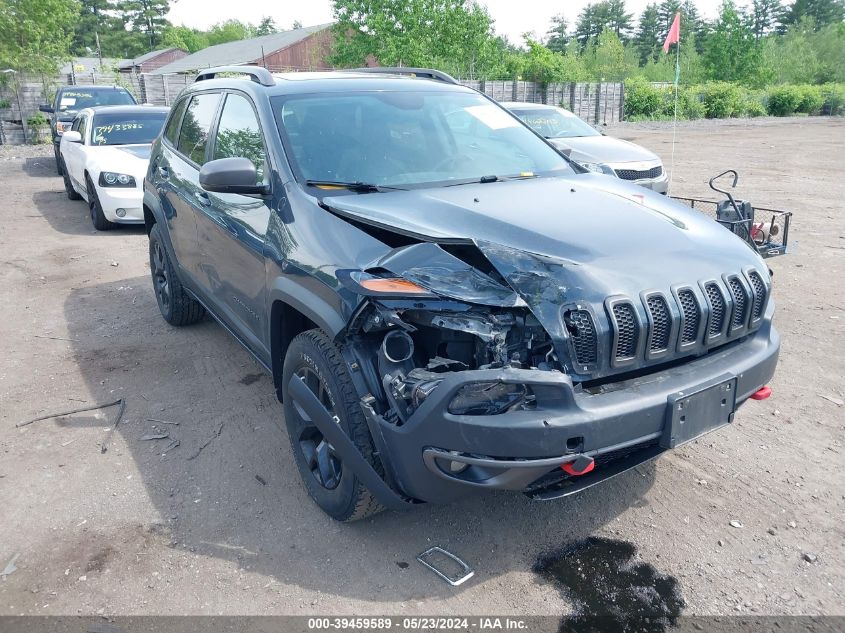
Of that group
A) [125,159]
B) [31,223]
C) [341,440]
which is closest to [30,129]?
[31,223]

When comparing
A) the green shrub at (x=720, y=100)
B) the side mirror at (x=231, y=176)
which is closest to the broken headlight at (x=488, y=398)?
the side mirror at (x=231, y=176)

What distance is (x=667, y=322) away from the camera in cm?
264

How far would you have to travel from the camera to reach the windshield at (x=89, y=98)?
16.5 meters

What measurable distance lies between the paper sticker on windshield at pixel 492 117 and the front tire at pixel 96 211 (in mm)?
6945

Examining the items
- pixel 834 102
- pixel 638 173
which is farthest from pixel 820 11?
pixel 638 173

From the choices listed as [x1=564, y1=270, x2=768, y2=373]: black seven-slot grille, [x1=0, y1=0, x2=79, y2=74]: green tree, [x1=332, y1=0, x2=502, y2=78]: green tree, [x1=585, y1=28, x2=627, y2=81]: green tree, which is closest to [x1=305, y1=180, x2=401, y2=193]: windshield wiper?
[x1=564, y1=270, x2=768, y2=373]: black seven-slot grille

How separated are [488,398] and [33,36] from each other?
1030 inches

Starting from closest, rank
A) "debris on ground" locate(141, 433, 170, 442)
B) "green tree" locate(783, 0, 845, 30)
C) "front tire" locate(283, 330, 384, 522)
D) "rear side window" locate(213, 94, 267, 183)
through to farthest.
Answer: "front tire" locate(283, 330, 384, 522) < "rear side window" locate(213, 94, 267, 183) < "debris on ground" locate(141, 433, 170, 442) < "green tree" locate(783, 0, 845, 30)

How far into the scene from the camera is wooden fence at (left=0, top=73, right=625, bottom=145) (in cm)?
2208

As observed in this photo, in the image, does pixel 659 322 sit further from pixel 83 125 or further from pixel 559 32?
pixel 559 32

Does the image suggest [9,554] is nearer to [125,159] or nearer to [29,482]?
[29,482]

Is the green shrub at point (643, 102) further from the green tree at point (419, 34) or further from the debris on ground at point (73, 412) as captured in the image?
the debris on ground at point (73, 412)

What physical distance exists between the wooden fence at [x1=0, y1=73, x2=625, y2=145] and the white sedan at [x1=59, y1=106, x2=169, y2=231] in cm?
526

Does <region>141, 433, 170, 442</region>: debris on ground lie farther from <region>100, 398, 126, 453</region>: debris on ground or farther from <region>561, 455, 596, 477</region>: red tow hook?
<region>561, 455, 596, 477</region>: red tow hook
